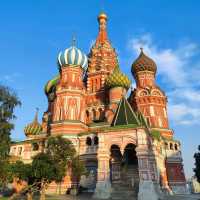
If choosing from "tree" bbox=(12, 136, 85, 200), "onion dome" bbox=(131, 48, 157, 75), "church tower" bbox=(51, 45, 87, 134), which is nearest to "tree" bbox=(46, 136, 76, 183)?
"tree" bbox=(12, 136, 85, 200)

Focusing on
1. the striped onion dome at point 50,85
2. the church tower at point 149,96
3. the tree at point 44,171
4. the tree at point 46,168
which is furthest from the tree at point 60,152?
the striped onion dome at point 50,85

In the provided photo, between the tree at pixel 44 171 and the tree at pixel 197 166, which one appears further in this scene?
the tree at pixel 197 166

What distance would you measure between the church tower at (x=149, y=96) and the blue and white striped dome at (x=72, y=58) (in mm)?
7856

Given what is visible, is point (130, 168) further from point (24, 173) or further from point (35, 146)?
point (24, 173)

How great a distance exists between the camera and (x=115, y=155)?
22.9 metres

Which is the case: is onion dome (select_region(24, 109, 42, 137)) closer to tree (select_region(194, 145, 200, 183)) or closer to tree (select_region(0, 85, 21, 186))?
tree (select_region(0, 85, 21, 186))

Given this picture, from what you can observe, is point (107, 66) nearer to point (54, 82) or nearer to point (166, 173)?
point (54, 82)

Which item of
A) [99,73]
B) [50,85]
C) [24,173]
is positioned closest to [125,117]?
[24,173]

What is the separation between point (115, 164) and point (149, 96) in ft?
38.7

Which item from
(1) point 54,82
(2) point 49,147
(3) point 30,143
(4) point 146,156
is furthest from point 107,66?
(2) point 49,147

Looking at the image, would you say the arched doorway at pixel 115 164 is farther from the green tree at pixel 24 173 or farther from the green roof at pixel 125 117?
the green tree at pixel 24 173

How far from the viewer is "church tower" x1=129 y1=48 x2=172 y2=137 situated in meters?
30.0

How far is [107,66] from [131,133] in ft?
59.5

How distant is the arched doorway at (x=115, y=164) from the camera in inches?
870
